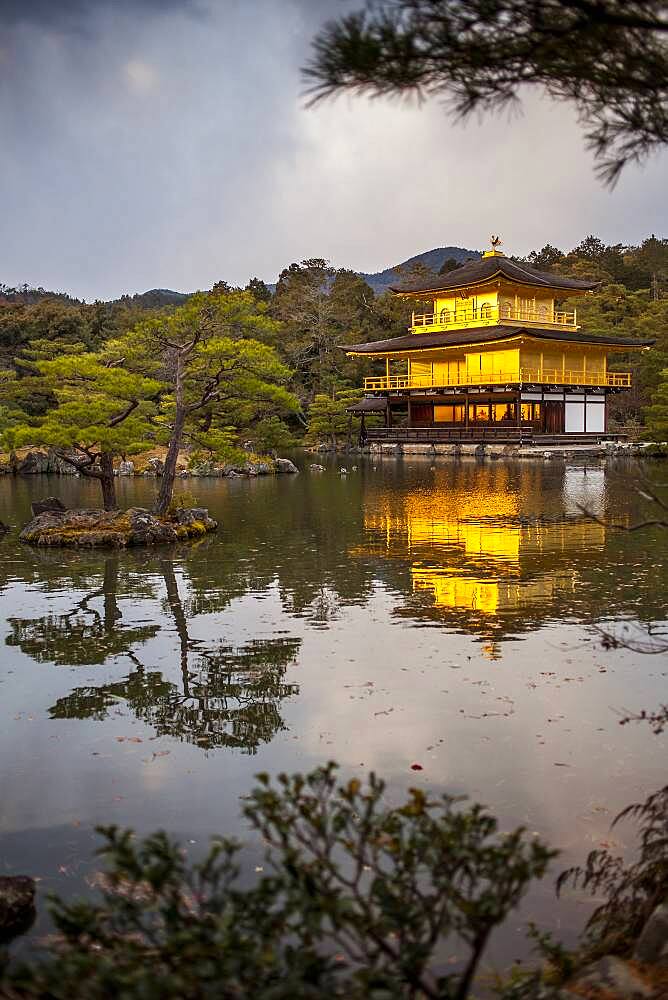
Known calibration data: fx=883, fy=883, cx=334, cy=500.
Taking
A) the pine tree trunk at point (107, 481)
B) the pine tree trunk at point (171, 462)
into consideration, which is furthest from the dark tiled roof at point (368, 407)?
the pine tree trunk at point (171, 462)

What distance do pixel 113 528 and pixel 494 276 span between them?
31.0 metres

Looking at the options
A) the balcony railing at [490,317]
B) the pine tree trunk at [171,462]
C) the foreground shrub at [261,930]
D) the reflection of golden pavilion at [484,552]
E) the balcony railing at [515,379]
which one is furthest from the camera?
the balcony railing at [490,317]

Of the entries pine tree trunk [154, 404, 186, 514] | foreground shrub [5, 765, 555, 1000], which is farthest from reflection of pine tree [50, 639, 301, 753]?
pine tree trunk [154, 404, 186, 514]

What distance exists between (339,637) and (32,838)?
14.6 feet

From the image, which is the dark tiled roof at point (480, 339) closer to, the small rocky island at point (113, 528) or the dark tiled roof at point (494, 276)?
the dark tiled roof at point (494, 276)

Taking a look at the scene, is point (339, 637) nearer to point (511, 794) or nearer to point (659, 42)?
point (511, 794)

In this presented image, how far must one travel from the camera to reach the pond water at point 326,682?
5414 millimetres

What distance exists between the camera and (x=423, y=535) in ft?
53.2

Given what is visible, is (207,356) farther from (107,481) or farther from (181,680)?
(181,680)

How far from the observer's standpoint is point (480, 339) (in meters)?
40.6

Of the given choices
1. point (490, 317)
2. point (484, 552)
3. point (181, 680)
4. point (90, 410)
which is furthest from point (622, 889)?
point (490, 317)

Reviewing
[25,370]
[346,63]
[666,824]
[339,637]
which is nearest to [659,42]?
[346,63]

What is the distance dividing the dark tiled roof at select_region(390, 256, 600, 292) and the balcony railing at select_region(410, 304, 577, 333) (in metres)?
1.53

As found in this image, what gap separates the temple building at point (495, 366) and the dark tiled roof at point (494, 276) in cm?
7
